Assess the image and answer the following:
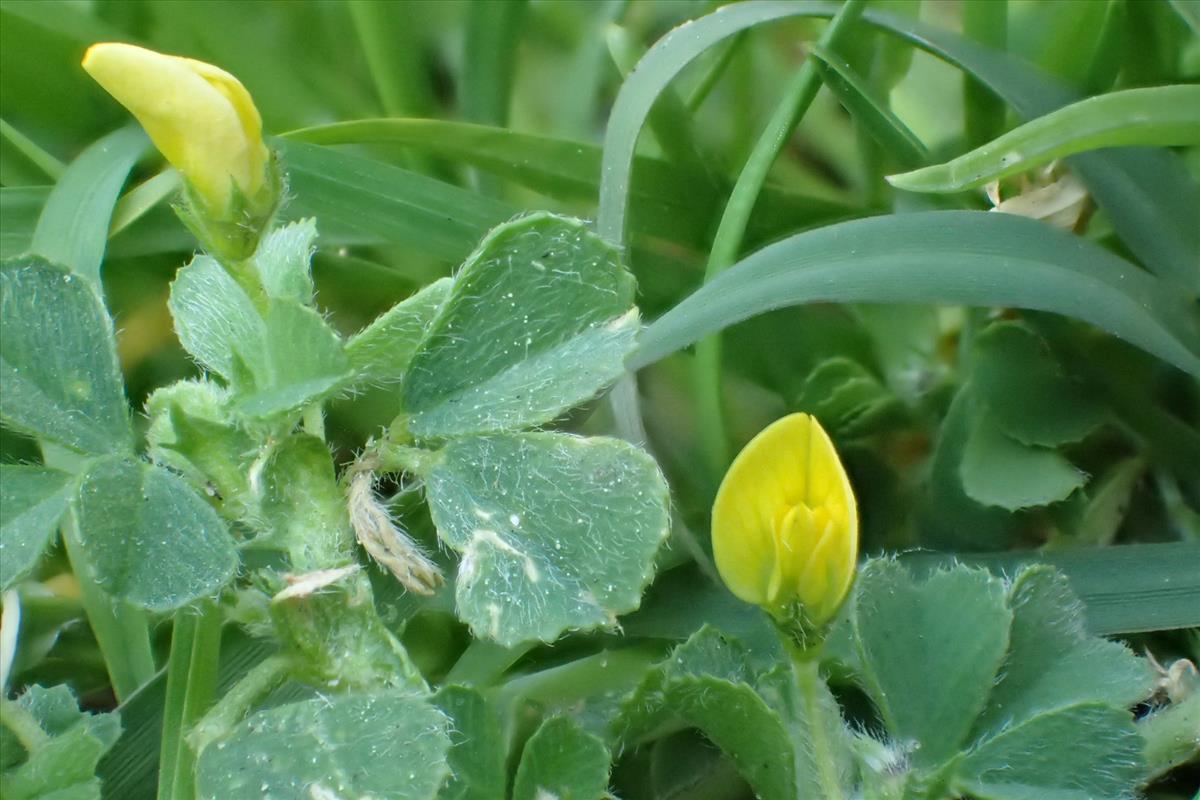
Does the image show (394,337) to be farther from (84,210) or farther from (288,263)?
(84,210)

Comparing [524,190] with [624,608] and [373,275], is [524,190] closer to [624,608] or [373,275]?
[373,275]

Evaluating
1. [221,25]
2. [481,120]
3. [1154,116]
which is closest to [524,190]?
[481,120]

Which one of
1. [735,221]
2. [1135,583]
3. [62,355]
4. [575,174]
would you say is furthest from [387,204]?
[1135,583]

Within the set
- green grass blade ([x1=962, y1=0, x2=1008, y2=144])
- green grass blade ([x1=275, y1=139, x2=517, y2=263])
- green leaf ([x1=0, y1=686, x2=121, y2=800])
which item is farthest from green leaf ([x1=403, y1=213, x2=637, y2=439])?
green grass blade ([x1=962, y1=0, x2=1008, y2=144])

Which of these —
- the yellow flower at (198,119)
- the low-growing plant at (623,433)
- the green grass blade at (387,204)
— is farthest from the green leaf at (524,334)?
the green grass blade at (387,204)

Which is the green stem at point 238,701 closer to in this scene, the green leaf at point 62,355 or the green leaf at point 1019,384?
the green leaf at point 62,355

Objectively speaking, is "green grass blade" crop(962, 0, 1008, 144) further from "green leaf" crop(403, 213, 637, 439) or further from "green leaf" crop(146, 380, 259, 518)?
"green leaf" crop(146, 380, 259, 518)
